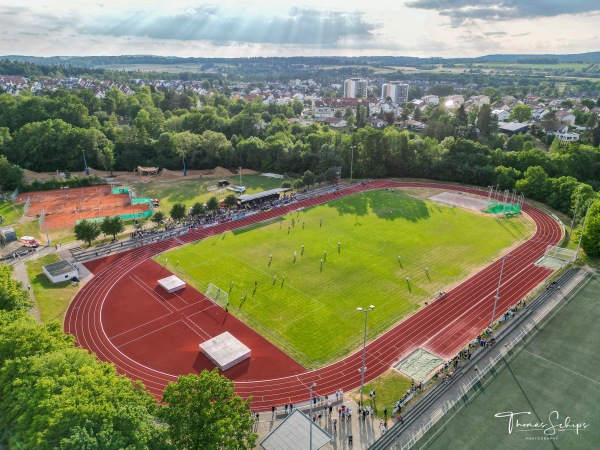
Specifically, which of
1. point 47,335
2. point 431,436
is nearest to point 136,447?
point 47,335

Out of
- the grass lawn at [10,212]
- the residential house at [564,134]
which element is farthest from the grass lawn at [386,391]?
the residential house at [564,134]

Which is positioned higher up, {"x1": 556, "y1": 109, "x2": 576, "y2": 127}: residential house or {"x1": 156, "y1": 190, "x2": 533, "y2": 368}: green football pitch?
{"x1": 556, "y1": 109, "x2": 576, "y2": 127}: residential house

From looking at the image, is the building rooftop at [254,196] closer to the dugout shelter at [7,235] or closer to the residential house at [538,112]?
the dugout shelter at [7,235]

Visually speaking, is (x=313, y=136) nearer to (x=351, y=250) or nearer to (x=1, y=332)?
(x=351, y=250)

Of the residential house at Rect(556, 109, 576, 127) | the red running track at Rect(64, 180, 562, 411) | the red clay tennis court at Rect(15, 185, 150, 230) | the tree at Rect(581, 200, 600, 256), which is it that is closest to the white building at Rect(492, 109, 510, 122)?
the residential house at Rect(556, 109, 576, 127)

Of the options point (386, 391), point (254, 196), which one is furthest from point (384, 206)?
point (386, 391)

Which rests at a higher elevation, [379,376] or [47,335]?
[47,335]

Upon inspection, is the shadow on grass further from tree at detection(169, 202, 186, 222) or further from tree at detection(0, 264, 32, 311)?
tree at detection(0, 264, 32, 311)
